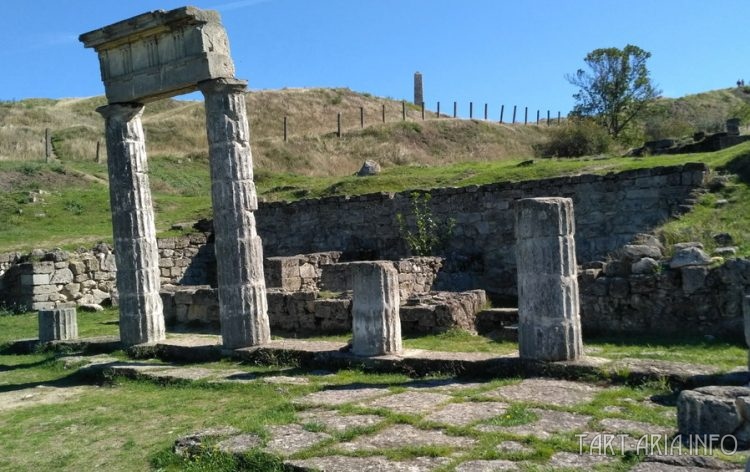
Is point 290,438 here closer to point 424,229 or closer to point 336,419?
point 336,419

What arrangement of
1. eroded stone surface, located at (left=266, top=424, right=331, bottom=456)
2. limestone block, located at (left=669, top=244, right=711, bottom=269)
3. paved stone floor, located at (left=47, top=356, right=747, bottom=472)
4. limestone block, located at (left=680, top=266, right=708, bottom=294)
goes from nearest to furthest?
1. paved stone floor, located at (left=47, top=356, right=747, bottom=472)
2. eroded stone surface, located at (left=266, top=424, right=331, bottom=456)
3. limestone block, located at (left=680, top=266, right=708, bottom=294)
4. limestone block, located at (left=669, top=244, right=711, bottom=269)

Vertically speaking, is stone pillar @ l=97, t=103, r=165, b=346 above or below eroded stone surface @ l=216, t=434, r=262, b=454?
above

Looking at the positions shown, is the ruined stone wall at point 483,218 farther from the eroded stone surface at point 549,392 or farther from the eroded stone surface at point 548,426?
the eroded stone surface at point 548,426

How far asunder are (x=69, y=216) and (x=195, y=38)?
16090 mm

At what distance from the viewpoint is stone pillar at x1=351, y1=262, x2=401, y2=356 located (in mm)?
10188

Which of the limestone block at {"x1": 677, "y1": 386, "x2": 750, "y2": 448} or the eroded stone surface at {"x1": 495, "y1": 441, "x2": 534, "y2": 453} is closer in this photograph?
the limestone block at {"x1": 677, "y1": 386, "x2": 750, "y2": 448}

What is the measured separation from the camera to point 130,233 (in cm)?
1277

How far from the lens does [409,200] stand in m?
21.0

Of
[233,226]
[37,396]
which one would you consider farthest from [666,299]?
[37,396]

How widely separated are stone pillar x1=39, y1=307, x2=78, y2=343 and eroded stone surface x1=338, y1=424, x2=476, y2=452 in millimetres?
9073

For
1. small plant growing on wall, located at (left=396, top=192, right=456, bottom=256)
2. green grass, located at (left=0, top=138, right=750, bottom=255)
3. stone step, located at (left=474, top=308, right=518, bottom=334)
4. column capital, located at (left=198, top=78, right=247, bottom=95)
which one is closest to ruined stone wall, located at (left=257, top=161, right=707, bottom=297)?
small plant growing on wall, located at (left=396, top=192, right=456, bottom=256)

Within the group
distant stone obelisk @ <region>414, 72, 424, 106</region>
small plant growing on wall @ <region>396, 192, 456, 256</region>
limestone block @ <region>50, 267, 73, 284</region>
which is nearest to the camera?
limestone block @ <region>50, 267, 73, 284</region>

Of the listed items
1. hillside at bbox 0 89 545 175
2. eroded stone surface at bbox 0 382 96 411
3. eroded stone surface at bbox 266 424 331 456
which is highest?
hillside at bbox 0 89 545 175

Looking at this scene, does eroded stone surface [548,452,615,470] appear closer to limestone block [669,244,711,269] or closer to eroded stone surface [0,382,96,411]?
limestone block [669,244,711,269]
